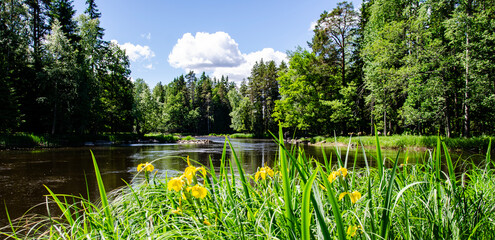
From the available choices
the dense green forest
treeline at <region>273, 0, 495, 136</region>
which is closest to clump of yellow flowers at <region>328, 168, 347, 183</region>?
treeline at <region>273, 0, 495, 136</region>

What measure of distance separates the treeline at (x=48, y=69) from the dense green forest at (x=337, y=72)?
0.24ft

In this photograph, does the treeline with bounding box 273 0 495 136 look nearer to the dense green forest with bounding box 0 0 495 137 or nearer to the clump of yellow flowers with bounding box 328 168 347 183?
the dense green forest with bounding box 0 0 495 137

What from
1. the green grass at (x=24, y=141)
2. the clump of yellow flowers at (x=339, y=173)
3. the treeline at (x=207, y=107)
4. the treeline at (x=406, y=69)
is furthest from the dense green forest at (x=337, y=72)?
the clump of yellow flowers at (x=339, y=173)

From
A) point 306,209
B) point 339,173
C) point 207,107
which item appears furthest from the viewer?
point 207,107

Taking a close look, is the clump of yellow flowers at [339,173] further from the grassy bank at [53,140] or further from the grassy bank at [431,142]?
the grassy bank at [53,140]

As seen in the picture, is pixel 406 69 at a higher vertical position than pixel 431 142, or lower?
higher

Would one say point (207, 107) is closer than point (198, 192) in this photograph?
No

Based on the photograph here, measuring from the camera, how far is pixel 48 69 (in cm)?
1775

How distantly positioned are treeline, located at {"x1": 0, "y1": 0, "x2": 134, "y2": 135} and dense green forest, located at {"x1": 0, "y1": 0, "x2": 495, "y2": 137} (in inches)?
2.9

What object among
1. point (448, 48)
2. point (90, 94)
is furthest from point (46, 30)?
point (448, 48)

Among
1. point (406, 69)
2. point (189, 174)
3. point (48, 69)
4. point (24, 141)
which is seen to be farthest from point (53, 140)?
point (406, 69)

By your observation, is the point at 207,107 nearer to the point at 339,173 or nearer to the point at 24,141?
the point at 24,141

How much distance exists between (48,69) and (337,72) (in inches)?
934

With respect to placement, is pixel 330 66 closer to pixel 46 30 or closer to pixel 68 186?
pixel 68 186
